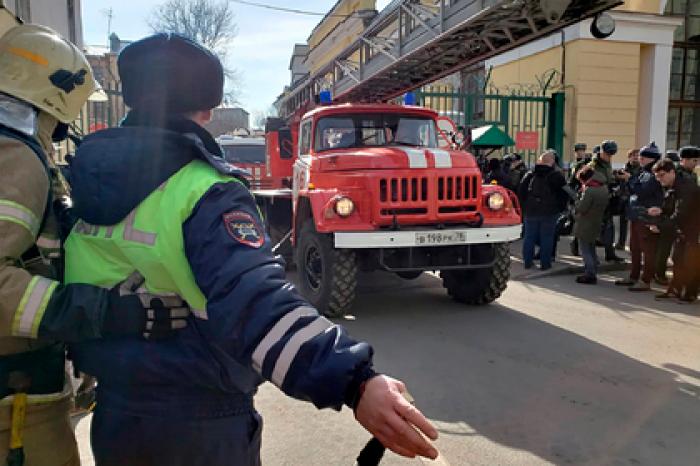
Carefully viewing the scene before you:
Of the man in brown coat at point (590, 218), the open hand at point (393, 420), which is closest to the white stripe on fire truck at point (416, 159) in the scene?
the man in brown coat at point (590, 218)

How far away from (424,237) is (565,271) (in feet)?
12.5

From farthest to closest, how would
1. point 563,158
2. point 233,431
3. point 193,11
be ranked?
point 193,11, point 563,158, point 233,431

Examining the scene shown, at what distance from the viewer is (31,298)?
135 centimetres

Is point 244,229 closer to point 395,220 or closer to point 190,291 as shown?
point 190,291

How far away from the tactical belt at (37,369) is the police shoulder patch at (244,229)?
659 mm

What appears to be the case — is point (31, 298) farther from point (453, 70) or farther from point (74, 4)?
point (74, 4)

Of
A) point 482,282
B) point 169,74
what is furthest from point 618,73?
point 169,74

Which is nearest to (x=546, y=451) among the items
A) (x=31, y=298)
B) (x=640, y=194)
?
(x=31, y=298)

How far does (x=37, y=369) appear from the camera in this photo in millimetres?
1524

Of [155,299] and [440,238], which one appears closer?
[155,299]

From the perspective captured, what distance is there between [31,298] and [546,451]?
2.77 meters


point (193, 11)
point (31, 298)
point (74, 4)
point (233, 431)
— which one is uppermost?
point (193, 11)

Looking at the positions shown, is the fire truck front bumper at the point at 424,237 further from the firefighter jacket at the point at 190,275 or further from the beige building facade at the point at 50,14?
the firefighter jacket at the point at 190,275

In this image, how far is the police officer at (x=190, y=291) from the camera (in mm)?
1160
